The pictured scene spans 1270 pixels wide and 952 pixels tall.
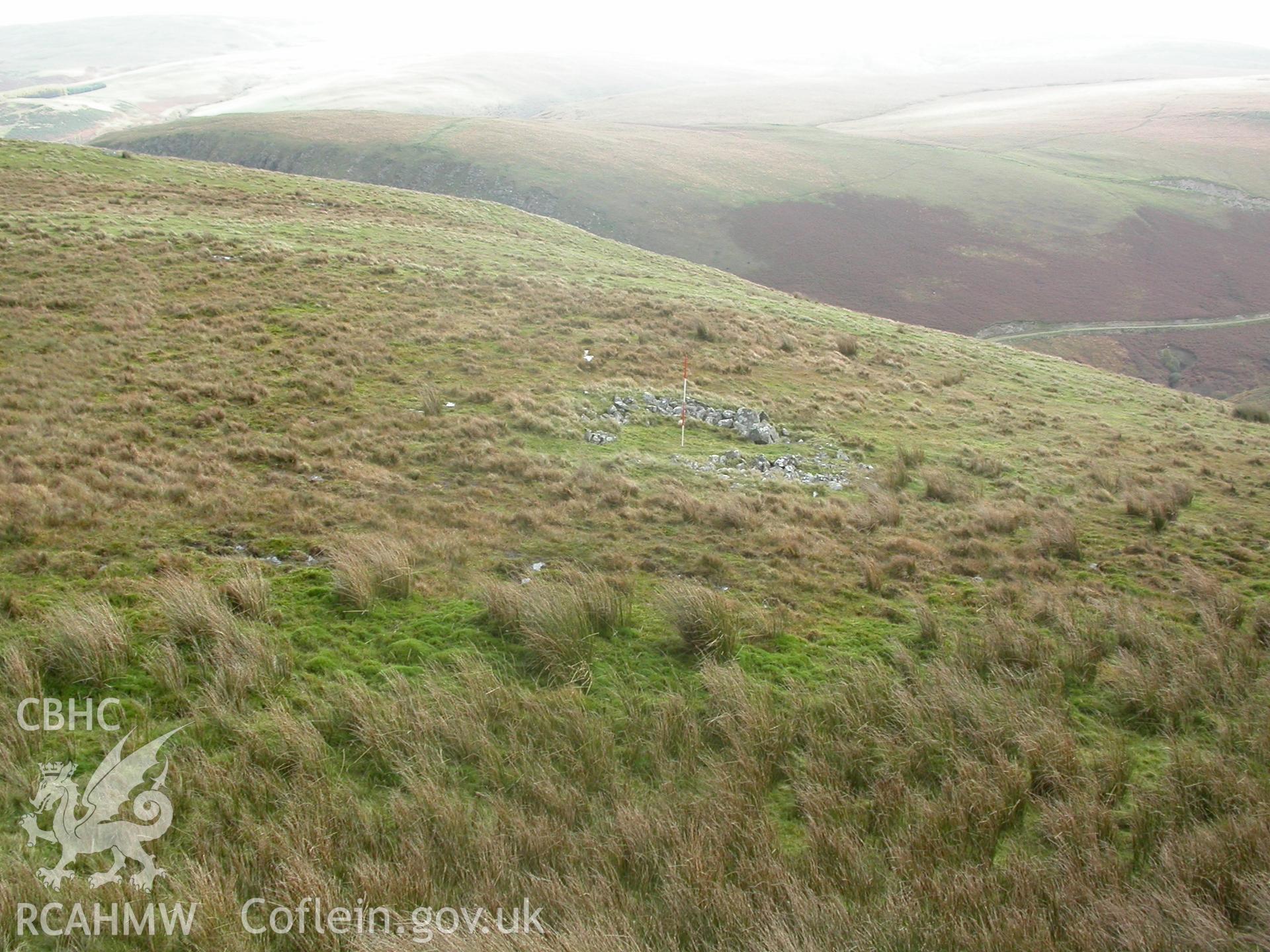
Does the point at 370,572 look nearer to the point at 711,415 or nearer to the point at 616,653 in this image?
the point at 616,653

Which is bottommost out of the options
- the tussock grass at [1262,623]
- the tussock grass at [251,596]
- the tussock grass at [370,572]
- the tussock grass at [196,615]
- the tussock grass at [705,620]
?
the tussock grass at [1262,623]

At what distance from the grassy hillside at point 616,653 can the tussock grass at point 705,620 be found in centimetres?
4

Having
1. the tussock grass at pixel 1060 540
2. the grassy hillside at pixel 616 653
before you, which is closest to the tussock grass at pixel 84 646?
the grassy hillside at pixel 616 653

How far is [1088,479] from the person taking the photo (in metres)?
15.2

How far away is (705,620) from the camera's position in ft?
24.0

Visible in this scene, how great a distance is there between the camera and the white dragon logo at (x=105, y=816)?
14.1 feet

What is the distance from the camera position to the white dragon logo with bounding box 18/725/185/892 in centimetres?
430

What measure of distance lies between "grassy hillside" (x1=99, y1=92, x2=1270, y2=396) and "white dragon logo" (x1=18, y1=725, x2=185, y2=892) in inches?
2281

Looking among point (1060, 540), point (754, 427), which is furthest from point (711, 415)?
point (1060, 540)

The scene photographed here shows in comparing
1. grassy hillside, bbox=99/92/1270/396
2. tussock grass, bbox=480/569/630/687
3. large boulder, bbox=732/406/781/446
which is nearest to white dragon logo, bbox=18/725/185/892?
tussock grass, bbox=480/569/630/687

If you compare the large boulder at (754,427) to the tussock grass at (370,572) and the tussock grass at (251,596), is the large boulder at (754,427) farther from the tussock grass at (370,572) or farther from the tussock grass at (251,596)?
the tussock grass at (251,596)

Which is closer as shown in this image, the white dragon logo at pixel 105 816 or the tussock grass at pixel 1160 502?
the white dragon logo at pixel 105 816

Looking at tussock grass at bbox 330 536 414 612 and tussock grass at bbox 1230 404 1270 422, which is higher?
tussock grass at bbox 330 536 414 612

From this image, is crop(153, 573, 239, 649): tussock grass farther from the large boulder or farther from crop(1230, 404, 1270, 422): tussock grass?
crop(1230, 404, 1270, 422): tussock grass
